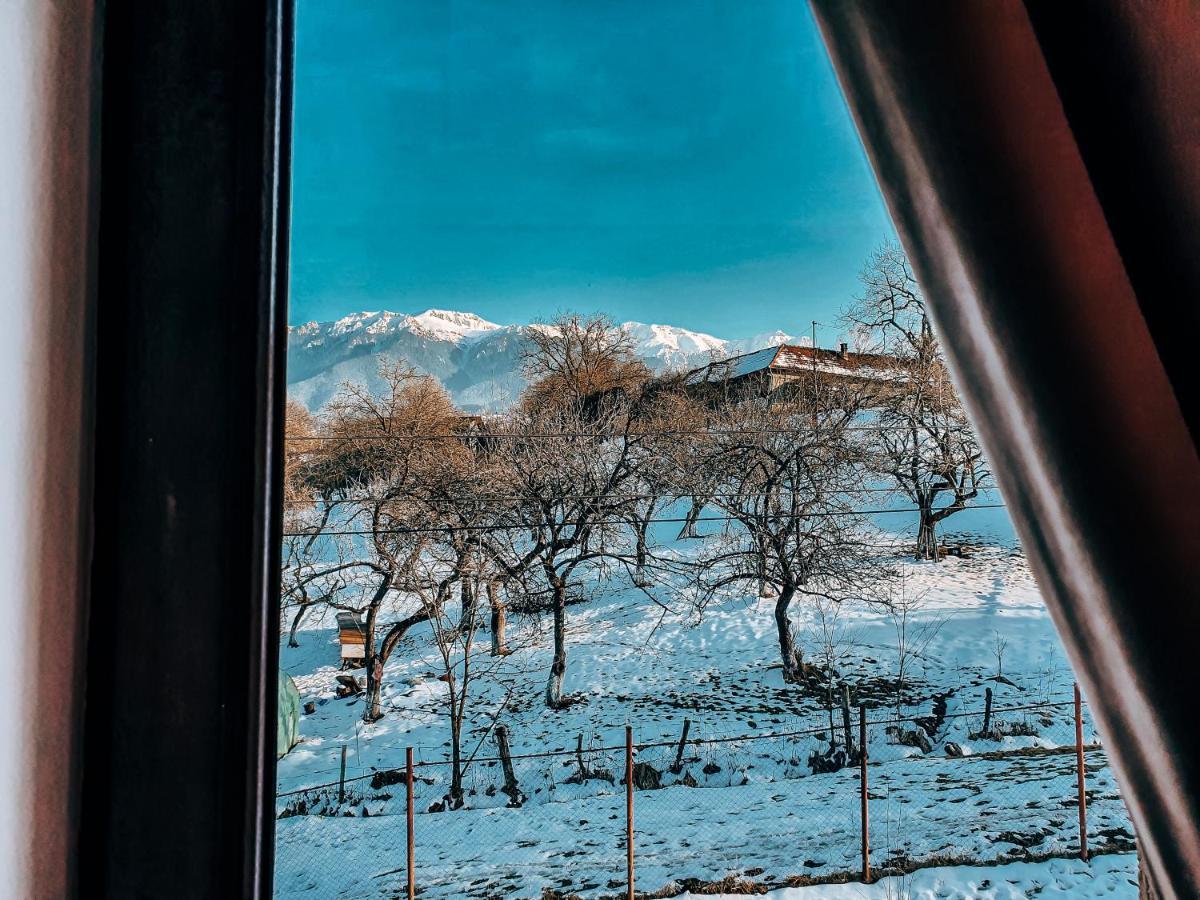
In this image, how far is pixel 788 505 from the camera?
6.28 m

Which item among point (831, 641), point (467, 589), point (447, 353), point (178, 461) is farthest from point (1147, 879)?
point (447, 353)

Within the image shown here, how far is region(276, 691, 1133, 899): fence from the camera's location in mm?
3434

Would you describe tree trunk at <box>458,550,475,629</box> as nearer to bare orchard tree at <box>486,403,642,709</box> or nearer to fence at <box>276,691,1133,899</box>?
bare orchard tree at <box>486,403,642,709</box>

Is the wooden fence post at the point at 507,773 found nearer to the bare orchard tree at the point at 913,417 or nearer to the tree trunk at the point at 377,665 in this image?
the tree trunk at the point at 377,665

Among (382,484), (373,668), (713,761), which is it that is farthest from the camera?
(382,484)

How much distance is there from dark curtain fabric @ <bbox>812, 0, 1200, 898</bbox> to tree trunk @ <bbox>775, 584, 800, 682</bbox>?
20.5 feet

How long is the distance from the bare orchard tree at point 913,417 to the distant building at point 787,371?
0.22m

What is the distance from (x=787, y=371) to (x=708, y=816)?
5112 mm

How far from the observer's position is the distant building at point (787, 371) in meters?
7.13

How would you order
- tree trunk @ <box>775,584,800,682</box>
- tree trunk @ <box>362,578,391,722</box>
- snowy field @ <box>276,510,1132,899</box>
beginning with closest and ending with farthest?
snowy field @ <box>276,510,1132,899</box> < tree trunk @ <box>362,578,391,722</box> < tree trunk @ <box>775,584,800,682</box>

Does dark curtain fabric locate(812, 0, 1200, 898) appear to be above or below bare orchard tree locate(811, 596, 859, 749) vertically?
above

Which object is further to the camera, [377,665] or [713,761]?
[377,665]

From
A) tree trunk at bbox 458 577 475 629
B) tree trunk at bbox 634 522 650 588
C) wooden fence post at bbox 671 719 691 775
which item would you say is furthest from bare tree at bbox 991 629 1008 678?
tree trunk at bbox 458 577 475 629

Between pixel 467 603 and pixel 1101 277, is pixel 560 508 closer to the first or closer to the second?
pixel 467 603
